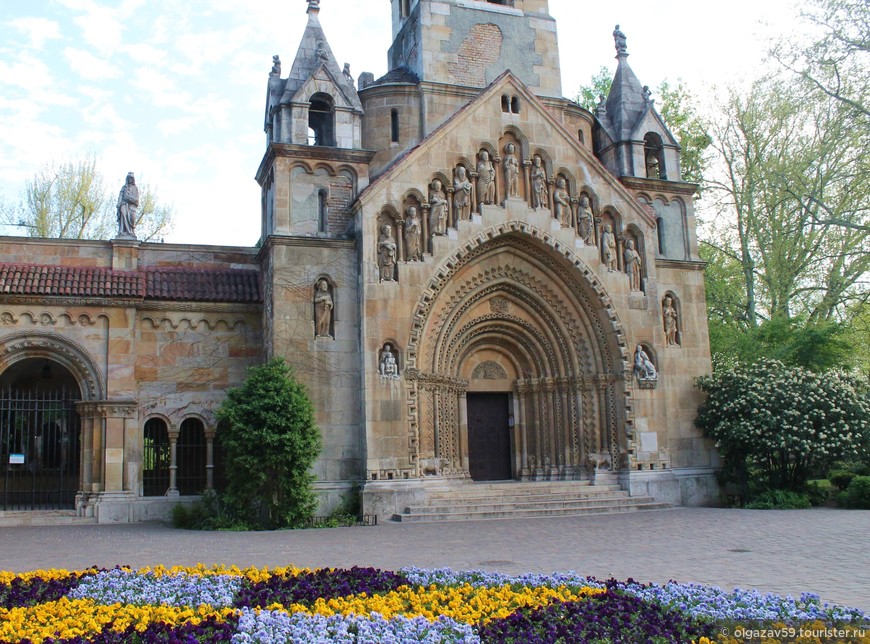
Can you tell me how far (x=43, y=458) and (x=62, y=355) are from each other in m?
4.90

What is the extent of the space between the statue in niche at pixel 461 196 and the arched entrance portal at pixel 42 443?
11569 mm

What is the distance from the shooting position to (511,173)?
2244 centimetres

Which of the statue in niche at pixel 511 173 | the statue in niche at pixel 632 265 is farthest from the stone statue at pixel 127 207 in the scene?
the statue in niche at pixel 632 265

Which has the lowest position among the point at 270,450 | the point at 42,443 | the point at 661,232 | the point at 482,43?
the point at 270,450

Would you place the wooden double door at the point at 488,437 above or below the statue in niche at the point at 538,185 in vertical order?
below

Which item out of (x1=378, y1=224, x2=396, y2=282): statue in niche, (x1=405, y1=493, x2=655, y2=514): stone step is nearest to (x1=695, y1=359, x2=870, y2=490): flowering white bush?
(x1=405, y1=493, x2=655, y2=514): stone step

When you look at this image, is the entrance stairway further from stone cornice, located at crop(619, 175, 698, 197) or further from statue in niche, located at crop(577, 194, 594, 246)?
stone cornice, located at crop(619, 175, 698, 197)

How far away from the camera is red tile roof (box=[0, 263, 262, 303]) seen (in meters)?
21.4

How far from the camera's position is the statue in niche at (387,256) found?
20875 millimetres

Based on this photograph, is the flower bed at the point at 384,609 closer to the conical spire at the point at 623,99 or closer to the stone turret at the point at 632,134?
the stone turret at the point at 632,134

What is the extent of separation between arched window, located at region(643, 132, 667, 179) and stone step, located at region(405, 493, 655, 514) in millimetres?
10116

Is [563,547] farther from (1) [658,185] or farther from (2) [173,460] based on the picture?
(1) [658,185]

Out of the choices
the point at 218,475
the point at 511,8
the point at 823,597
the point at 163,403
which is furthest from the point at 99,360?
the point at 823,597

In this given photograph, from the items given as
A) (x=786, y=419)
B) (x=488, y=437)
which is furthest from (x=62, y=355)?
(x=786, y=419)
